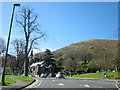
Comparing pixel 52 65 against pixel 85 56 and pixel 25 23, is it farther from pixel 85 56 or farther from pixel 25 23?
pixel 25 23

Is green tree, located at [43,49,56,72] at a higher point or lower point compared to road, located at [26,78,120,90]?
higher

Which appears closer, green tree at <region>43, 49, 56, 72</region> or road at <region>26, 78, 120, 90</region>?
road at <region>26, 78, 120, 90</region>

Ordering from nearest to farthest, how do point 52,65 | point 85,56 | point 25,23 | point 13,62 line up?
point 25,23
point 13,62
point 52,65
point 85,56

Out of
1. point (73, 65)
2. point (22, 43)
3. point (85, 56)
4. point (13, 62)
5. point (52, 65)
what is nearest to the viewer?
point (22, 43)

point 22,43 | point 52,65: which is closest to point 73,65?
point 52,65

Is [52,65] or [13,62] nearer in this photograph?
[13,62]

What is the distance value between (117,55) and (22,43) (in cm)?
2755

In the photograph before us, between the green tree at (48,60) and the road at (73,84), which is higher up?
the green tree at (48,60)

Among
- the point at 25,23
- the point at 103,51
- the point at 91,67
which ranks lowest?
the point at 91,67

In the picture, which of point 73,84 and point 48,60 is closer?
point 73,84

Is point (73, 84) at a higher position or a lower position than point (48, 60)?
lower

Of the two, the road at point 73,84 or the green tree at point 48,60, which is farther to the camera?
the green tree at point 48,60

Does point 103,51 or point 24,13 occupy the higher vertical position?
point 24,13

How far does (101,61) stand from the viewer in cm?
5722
